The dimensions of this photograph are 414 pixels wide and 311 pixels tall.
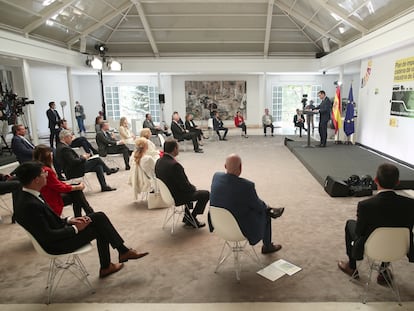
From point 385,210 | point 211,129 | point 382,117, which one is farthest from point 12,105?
point 382,117

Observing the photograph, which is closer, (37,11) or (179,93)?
(37,11)

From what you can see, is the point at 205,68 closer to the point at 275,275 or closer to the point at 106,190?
the point at 106,190

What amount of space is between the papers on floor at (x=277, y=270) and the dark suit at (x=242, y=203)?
0.36 meters

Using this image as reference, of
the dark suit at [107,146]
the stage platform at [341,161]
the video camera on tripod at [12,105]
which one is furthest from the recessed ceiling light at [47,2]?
the stage platform at [341,161]

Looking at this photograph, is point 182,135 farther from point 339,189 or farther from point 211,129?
point 339,189

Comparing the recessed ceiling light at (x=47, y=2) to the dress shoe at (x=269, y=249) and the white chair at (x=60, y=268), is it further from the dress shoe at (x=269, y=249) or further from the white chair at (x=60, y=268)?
the dress shoe at (x=269, y=249)

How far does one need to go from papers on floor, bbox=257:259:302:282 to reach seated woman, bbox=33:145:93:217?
7.56 ft

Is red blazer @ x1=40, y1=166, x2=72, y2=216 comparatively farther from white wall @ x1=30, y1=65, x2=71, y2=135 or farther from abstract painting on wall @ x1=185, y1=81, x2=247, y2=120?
abstract painting on wall @ x1=185, y1=81, x2=247, y2=120

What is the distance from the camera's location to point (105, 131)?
288 inches

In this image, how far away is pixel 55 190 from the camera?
11.4 feet

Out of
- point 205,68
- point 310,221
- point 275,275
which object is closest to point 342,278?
point 275,275

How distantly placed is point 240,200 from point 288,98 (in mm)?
14610

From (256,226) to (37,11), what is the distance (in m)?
8.13

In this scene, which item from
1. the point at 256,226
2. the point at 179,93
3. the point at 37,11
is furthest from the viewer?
the point at 179,93
